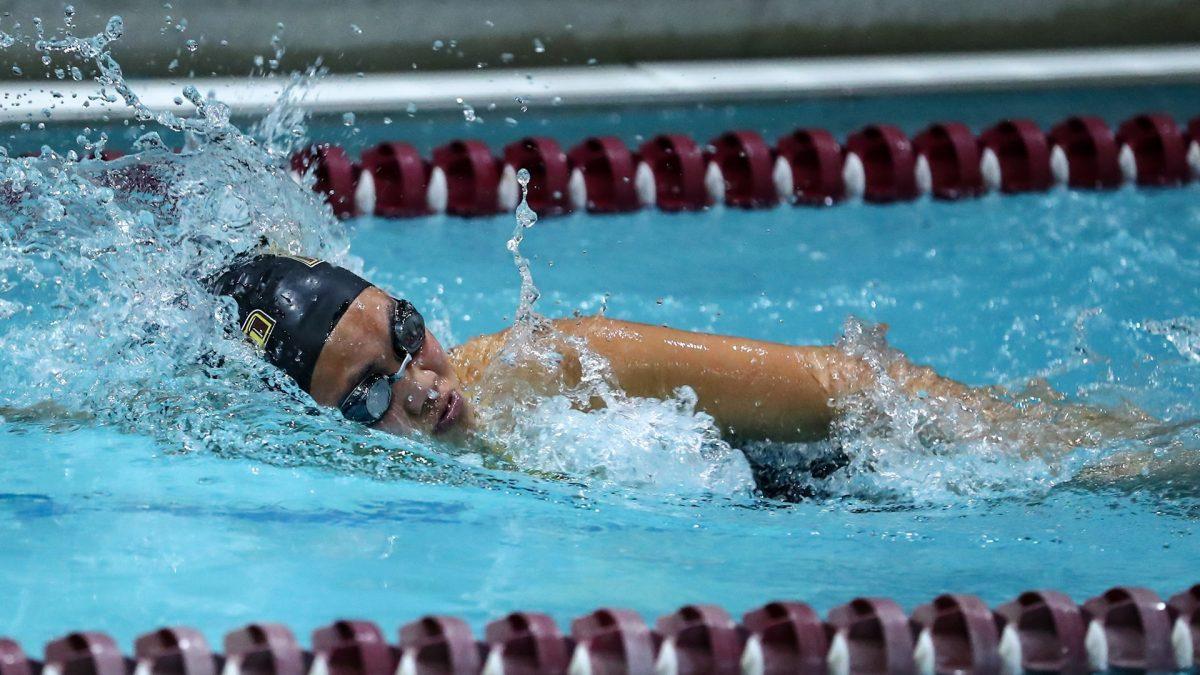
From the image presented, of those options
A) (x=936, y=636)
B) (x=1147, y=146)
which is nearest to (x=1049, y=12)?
(x=1147, y=146)

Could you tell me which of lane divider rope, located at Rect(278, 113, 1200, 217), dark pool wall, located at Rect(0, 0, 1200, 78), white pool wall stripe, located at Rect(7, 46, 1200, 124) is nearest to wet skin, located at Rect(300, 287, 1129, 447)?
lane divider rope, located at Rect(278, 113, 1200, 217)

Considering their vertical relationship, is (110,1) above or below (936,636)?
above

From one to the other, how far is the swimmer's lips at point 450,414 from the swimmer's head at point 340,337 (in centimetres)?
5

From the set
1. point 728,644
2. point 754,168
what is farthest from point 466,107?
point 728,644

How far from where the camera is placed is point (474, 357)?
2.62 m

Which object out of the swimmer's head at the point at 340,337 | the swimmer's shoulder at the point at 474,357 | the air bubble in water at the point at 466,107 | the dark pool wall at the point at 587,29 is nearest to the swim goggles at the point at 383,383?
the swimmer's head at the point at 340,337

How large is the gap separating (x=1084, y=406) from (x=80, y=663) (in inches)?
69.7

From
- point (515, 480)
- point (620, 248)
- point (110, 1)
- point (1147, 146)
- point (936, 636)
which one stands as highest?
point (110, 1)

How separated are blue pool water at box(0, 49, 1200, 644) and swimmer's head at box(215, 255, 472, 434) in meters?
0.09

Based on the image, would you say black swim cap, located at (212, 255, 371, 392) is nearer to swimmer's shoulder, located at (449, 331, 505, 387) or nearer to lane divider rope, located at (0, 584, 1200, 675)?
swimmer's shoulder, located at (449, 331, 505, 387)

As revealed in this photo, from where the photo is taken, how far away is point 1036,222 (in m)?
3.85

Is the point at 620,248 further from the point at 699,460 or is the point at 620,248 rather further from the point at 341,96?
the point at 699,460

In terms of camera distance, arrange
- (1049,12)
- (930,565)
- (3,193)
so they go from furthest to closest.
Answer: (1049,12) → (3,193) → (930,565)

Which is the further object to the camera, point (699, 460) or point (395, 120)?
point (395, 120)
